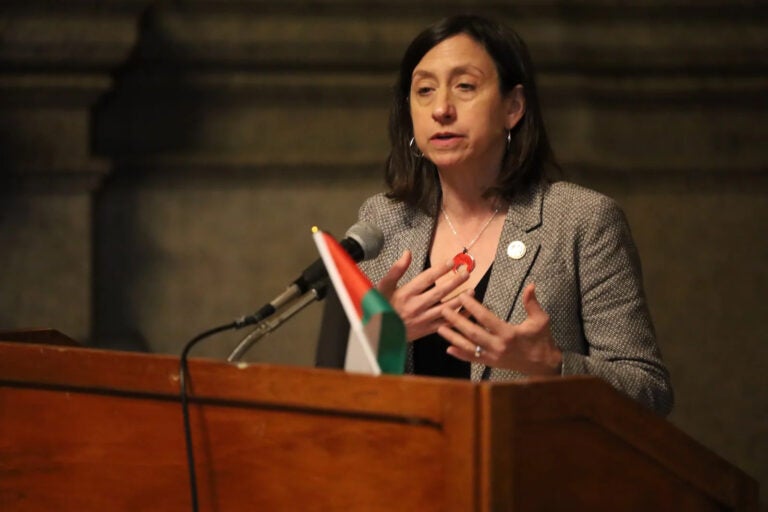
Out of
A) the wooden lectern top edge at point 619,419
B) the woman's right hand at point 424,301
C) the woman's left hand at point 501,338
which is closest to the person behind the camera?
the wooden lectern top edge at point 619,419

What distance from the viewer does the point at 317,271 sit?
1.88 m

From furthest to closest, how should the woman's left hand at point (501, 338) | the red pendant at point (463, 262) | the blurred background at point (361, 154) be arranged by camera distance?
the blurred background at point (361, 154) < the red pendant at point (463, 262) < the woman's left hand at point (501, 338)

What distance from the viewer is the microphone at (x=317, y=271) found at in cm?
181

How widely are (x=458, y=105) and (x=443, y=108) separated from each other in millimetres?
54

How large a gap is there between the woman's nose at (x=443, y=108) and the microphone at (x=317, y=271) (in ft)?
1.93

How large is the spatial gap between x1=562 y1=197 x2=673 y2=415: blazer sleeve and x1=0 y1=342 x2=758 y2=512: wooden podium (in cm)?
44

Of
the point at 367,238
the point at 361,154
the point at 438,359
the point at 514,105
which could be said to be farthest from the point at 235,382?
the point at 361,154

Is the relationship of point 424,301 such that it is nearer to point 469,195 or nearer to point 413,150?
point 469,195

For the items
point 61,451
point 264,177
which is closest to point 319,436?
point 61,451

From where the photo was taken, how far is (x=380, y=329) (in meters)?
1.73

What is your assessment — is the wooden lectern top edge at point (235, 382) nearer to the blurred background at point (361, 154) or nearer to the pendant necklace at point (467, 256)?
the pendant necklace at point (467, 256)

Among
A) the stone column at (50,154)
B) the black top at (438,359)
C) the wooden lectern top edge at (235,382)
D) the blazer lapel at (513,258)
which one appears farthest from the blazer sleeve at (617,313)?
the stone column at (50,154)

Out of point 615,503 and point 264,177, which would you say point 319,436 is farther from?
point 264,177

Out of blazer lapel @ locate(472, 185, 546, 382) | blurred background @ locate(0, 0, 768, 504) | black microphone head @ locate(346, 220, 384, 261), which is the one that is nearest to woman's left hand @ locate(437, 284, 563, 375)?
black microphone head @ locate(346, 220, 384, 261)
